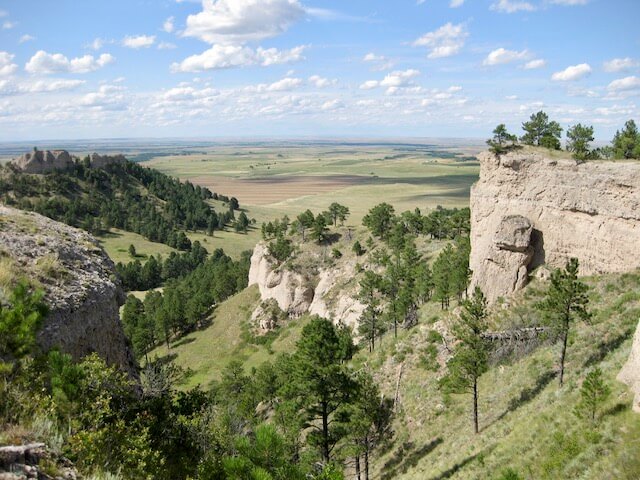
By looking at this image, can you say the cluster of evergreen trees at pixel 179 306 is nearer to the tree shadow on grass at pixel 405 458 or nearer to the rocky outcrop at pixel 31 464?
the tree shadow on grass at pixel 405 458

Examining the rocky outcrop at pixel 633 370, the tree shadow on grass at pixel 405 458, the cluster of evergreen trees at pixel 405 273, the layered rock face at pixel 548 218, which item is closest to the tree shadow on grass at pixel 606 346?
the layered rock face at pixel 548 218

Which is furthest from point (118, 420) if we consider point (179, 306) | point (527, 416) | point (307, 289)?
point (179, 306)

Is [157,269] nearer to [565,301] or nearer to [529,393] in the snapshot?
[529,393]

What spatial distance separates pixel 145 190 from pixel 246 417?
165 meters

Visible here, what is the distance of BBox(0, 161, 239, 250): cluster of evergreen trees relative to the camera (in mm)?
146625

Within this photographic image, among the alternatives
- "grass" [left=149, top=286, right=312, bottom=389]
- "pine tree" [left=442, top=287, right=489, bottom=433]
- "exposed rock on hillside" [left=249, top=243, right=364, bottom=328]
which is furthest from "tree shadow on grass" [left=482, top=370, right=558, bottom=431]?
"grass" [left=149, top=286, right=312, bottom=389]

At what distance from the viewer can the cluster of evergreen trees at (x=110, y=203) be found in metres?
147

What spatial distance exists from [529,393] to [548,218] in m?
18.2

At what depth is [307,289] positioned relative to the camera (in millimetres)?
84500

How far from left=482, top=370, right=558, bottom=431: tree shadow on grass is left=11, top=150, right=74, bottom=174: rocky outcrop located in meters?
179

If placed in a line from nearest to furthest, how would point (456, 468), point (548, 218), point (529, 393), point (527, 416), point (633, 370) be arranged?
point (633, 370)
point (456, 468)
point (527, 416)
point (529, 393)
point (548, 218)

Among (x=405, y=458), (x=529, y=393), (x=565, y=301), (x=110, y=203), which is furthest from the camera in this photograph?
(x=110, y=203)

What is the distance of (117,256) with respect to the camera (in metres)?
139

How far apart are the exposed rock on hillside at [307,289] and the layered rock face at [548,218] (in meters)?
28.8
